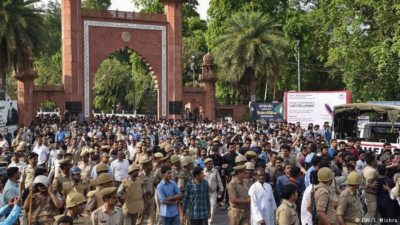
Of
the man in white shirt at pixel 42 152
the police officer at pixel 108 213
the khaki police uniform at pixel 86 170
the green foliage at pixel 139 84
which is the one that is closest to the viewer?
the police officer at pixel 108 213

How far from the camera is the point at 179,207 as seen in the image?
32.1 ft

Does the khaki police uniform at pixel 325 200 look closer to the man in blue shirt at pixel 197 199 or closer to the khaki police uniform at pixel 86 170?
the man in blue shirt at pixel 197 199

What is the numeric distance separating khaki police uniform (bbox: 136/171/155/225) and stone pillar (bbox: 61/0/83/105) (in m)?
24.7

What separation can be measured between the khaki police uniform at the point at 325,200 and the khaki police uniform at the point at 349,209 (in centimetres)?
23

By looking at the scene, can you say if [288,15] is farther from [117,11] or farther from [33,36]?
[33,36]

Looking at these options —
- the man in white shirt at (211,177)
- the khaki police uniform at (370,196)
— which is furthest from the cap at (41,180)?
the khaki police uniform at (370,196)

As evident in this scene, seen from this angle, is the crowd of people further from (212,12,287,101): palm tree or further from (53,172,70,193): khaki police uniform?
(212,12,287,101): palm tree

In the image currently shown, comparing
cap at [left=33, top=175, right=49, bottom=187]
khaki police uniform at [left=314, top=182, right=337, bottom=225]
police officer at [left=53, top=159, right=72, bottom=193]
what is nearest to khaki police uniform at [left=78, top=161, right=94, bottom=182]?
police officer at [left=53, top=159, right=72, bottom=193]

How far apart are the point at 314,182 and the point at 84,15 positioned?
2908cm

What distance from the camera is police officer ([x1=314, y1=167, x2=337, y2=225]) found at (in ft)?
25.1

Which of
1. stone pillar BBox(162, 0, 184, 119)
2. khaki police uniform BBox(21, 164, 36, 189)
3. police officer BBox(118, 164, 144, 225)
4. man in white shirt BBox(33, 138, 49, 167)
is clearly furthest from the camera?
stone pillar BBox(162, 0, 184, 119)

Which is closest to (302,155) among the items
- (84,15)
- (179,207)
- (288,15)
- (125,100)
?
(179,207)

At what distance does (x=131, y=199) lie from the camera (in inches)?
381

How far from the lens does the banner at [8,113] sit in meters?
24.1
